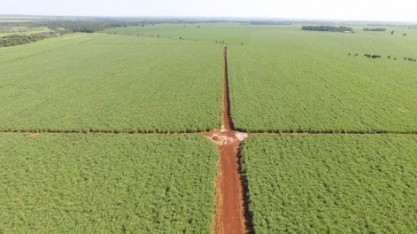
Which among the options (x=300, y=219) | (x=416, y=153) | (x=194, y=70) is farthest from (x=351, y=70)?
(x=300, y=219)

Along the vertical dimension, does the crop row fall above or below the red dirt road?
above

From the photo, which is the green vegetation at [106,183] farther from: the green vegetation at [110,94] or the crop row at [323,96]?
the crop row at [323,96]

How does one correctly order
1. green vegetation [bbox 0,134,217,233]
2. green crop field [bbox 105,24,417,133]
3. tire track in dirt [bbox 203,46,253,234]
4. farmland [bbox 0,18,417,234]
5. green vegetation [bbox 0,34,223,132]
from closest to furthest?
1. green vegetation [bbox 0,134,217,233]
2. tire track in dirt [bbox 203,46,253,234]
3. farmland [bbox 0,18,417,234]
4. green crop field [bbox 105,24,417,133]
5. green vegetation [bbox 0,34,223,132]

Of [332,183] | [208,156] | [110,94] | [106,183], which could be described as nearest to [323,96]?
[332,183]

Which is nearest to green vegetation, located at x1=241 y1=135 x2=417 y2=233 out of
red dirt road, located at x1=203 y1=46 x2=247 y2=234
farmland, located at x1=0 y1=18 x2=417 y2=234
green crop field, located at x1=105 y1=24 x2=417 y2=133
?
A: farmland, located at x1=0 y1=18 x2=417 y2=234

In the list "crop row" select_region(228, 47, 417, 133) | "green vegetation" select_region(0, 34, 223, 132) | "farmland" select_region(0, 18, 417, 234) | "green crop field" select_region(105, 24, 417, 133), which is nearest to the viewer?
"farmland" select_region(0, 18, 417, 234)

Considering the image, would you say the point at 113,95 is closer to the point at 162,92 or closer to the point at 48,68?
the point at 162,92

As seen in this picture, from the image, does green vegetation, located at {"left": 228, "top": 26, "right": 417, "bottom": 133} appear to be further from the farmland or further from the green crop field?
the farmland
